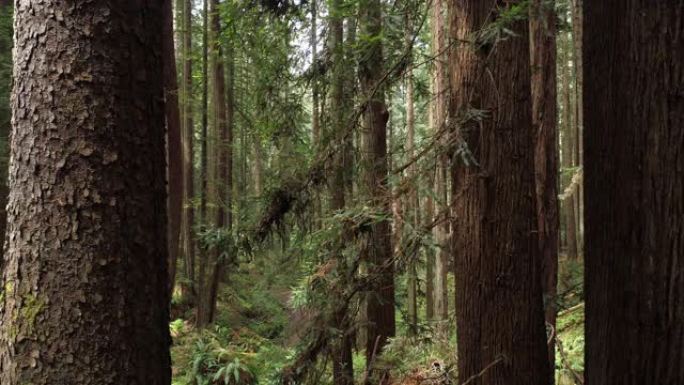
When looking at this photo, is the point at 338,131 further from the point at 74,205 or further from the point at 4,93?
the point at 4,93

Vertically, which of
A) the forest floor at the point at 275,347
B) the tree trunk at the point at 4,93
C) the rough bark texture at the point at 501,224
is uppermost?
the tree trunk at the point at 4,93

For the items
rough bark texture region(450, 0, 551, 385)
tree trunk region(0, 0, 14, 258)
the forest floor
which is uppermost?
tree trunk region(0, 0, 14, 258)

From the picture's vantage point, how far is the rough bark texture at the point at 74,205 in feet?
5.35

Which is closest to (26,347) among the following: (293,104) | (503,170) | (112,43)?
(112,43)

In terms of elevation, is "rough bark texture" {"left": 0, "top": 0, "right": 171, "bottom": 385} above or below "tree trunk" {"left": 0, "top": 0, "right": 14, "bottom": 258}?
below

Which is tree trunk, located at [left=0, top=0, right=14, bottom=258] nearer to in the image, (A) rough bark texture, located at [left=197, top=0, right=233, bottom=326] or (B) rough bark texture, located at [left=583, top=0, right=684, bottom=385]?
(A) rough bark texture, located at [left=197, top=0, right=233, bottom=326]

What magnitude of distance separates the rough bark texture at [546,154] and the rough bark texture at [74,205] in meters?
5.60

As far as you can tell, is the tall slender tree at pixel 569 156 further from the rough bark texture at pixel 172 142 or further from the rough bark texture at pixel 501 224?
the rough bark texture at pixel 501 224

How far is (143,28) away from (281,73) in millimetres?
4041

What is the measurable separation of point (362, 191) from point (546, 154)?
113 inches

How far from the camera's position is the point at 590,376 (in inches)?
70.1

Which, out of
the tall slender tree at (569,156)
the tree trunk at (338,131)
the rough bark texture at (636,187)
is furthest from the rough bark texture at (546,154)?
the tall slender tree at (569,156)

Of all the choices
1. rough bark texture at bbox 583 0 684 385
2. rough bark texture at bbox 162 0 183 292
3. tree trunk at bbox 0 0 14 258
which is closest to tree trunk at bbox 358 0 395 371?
rough bark texture at bbox 583 0 684 385

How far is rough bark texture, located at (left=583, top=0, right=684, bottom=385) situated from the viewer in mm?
1412
